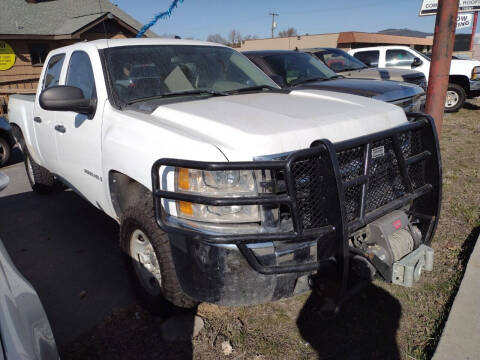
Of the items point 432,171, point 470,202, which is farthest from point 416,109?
point 432,171

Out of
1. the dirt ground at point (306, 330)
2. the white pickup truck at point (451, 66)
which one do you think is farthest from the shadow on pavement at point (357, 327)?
the white pickup truck at point (451, 66)

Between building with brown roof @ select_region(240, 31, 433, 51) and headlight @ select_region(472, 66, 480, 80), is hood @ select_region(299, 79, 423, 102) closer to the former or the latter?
headlight @ select_region(472, 66, 480, 80)

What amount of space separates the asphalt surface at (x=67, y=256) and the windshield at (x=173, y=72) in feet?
4.66

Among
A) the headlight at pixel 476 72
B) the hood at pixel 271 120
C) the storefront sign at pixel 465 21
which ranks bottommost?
the headlight at pixel 476 72

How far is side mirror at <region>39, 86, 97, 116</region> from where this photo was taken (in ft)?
9.90

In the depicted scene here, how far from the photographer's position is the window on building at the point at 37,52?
17417 mm

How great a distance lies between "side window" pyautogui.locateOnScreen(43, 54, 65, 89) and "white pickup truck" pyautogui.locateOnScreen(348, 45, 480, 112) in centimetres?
901

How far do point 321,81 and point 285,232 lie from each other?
4.58 m

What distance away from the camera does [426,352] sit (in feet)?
8.02

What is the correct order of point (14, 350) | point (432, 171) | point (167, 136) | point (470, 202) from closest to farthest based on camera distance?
point (14, 350), point (167, 136), point (432, 171), point (470, 202)

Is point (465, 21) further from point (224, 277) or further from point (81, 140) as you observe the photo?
point (224, 277)

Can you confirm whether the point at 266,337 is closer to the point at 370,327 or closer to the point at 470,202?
the point at 370,327

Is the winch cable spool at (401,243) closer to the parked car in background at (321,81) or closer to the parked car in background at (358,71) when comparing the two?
the parked car in background at (321,81)

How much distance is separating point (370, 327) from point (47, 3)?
22.2 meters
